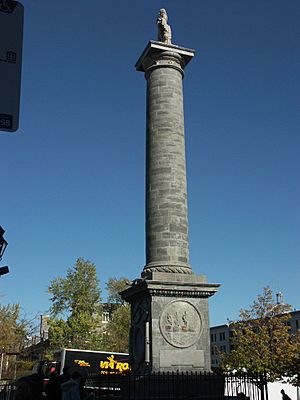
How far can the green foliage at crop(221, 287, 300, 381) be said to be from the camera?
33.6 meters

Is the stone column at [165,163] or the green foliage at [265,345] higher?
the stone column at [165,163]

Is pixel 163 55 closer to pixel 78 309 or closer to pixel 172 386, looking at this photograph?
pixel 172 386

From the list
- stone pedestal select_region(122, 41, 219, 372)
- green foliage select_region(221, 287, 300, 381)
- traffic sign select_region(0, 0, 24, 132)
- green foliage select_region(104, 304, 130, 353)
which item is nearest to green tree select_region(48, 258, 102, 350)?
green foliage select_region(104, 304, 130, 353)

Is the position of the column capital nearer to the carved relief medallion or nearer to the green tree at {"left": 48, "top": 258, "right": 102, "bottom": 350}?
the carved relief medallion

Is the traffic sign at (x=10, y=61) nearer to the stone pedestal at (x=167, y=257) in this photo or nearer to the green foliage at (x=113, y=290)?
the stone pedestal at (x=167, y=257)

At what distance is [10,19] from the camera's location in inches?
164

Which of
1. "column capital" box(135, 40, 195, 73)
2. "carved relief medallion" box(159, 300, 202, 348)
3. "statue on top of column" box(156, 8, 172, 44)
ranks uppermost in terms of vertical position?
"statue on top of column" box(156, 8, 172, 44)

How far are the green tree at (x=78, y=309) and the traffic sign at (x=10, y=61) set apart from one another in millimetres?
40350

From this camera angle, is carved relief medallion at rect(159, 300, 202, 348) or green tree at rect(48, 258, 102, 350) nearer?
carved relief medallion at rect(159, 300, 202, 348)

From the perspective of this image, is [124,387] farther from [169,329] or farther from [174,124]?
[174,124]

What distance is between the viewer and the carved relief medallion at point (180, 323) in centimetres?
1617

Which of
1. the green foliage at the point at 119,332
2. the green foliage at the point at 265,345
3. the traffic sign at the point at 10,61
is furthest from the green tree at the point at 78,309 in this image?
the traffic sign at the point at 10,61

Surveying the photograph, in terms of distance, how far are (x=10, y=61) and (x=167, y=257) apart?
13.9 m

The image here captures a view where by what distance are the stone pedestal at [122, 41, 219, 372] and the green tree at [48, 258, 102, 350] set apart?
26290 mm
